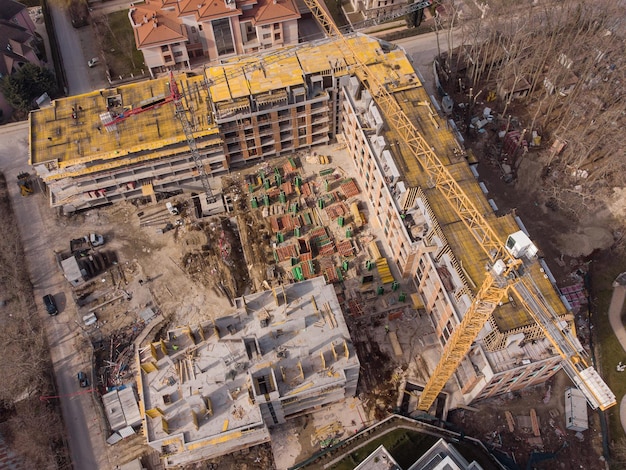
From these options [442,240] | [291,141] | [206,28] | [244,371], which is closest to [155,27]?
[206,28]

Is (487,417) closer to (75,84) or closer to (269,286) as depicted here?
(269,286)

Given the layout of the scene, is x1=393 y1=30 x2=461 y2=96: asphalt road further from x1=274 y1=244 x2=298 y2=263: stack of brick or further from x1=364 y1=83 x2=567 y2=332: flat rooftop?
x1=274 y1=244 x2=298 y2=263: stack of brick

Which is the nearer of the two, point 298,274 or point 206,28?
point 298,274

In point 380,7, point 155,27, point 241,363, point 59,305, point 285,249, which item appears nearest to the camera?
point 241,363

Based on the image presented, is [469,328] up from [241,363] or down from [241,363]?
up

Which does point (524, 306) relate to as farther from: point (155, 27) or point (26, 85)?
point (26, 85)

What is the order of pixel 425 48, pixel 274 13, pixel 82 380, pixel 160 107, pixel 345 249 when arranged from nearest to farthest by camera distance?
1. pixel 82 380
2. pixel 345 249
3. pixel 160 107
4. pixel 274 13
5. pixel 425 48

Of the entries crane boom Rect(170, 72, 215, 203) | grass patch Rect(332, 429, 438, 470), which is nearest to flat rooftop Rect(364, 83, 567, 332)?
grass patch Rect(332, 429, 438, 470)

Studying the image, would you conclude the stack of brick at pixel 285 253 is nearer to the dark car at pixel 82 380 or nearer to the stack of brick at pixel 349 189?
the stack of brick at pixel 349 189
